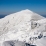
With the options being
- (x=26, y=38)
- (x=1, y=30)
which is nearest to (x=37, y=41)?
(x=26, y=38)

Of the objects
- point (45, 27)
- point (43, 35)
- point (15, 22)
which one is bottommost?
point (43, 35)

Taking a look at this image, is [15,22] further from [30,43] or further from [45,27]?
[30,43]

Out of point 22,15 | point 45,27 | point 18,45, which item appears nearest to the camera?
point 18,45

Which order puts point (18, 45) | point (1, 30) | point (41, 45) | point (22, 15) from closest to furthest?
1. point (41, 45)
2. point (18, 45)
3. point (1, 30)
4. point (22, 15)

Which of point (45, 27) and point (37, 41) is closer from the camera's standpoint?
point (37, 41)

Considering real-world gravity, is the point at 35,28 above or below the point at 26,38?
above

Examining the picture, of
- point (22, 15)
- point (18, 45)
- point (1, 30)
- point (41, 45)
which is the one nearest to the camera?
point (41, 45)

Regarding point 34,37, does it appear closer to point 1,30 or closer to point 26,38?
point 26,38

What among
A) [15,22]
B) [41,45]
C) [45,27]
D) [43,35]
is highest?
[15,22]

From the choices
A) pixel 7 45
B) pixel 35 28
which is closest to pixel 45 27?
pixel 35 28
